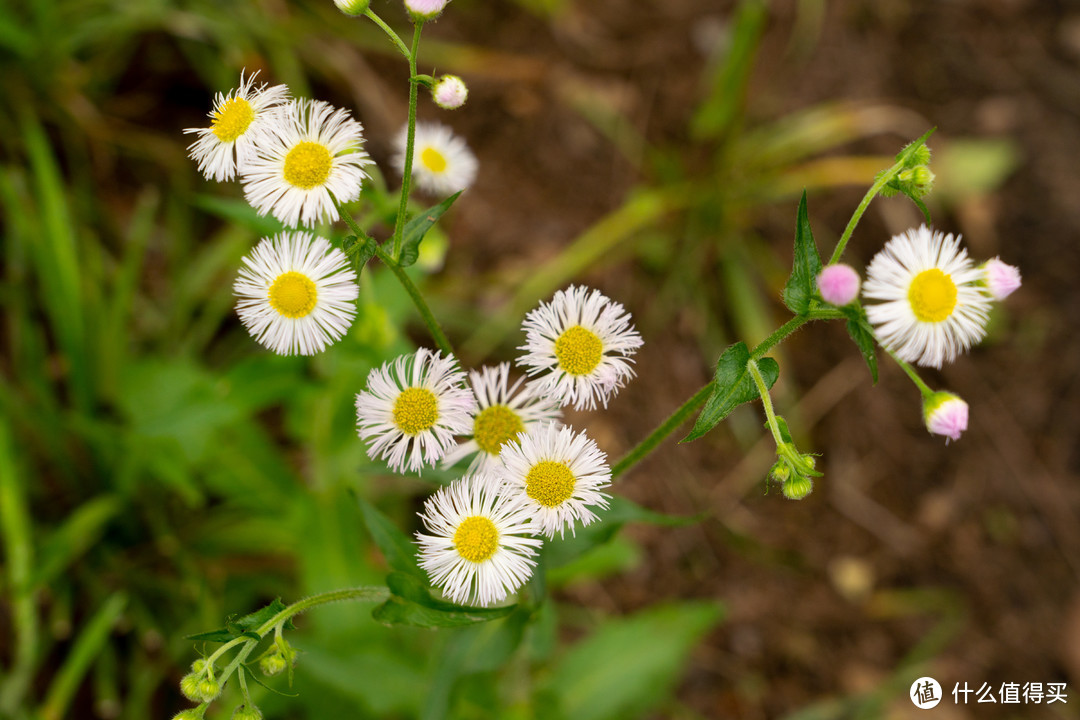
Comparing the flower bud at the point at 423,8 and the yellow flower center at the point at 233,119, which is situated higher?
the flower bud at the point at 423,8

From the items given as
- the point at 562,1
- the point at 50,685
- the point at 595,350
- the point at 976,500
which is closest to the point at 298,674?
the point at 50,685

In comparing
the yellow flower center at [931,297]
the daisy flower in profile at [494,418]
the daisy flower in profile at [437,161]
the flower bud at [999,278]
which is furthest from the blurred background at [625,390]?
the flower bud at [999,278]

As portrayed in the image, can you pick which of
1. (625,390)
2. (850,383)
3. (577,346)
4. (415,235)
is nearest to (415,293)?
(415,235)

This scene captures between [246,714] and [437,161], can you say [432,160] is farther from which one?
[246,714]

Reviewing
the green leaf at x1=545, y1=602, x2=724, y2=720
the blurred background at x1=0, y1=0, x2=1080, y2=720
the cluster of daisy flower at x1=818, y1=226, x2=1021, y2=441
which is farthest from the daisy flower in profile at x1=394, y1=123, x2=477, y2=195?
the green leaf at x1=545, y1=602, x2=724, y2=720

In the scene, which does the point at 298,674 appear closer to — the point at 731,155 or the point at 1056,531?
the point at 731,155

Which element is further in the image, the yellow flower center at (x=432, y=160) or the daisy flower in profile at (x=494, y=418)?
the yellow flower center at (x=432, y=160)

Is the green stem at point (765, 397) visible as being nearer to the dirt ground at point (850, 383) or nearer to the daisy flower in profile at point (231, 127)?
the daisy flower in profile at point (231, 127)
